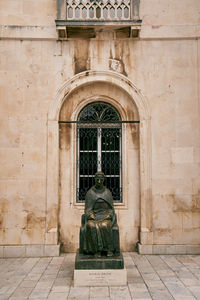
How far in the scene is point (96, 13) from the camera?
9.09m

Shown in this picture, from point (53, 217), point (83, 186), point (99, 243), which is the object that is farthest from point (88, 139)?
point (99, 243)

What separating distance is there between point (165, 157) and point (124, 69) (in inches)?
120

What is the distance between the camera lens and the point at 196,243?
8539mm

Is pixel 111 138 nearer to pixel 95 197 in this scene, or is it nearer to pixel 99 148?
pixel 99 148

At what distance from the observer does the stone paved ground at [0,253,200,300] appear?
548cm

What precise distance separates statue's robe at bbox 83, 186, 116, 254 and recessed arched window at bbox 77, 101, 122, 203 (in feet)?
8.04

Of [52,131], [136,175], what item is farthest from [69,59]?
[136,175]

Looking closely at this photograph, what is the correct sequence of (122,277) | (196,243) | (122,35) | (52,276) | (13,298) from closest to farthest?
(13,298), (122,277), (52,276), (196,243), (122,35)

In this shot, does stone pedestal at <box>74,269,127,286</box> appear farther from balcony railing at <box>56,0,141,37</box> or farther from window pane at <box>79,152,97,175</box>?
balcony railing at <box>56,0,141,37</box>

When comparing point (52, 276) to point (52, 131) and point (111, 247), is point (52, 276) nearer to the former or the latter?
point (111, 247)

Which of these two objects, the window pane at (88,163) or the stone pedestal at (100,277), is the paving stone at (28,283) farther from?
the window pane at (88,163)

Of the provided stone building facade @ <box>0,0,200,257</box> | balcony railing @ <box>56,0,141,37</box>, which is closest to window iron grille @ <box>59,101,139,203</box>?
stone building facade @ <box>0,0,200,257</box>

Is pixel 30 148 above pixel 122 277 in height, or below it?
above

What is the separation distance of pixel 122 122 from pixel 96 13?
3.55m
